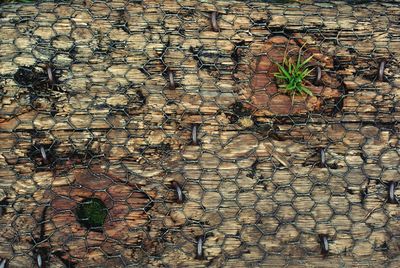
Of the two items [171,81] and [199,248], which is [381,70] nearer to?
[171,81]

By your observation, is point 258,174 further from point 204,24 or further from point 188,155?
point 204,24

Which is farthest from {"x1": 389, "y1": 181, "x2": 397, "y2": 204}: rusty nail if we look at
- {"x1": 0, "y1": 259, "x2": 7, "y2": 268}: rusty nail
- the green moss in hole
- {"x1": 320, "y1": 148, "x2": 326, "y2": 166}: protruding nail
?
{"x1": 0, "y1": 259, "x2": 7, "y2": 268}: rusty nail

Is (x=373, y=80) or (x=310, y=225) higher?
(x=373, y=80)

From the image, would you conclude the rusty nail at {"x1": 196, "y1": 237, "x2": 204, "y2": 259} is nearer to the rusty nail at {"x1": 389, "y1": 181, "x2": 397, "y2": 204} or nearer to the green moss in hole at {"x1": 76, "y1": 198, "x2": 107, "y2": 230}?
the green moss in hole at {"x1": 76, "y1": 198, "x2": 107, "y2": 230}

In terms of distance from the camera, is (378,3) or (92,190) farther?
(378,3)

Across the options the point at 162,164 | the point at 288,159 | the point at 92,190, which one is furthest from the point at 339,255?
the point at 92,190

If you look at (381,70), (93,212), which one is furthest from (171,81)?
(381,70)
